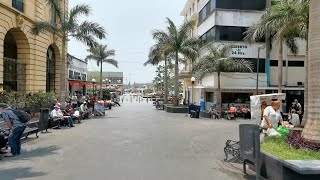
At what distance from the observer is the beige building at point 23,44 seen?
2320cm

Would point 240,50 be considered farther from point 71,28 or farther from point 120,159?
point 120,159

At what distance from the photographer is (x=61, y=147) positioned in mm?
12328

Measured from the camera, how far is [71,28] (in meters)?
25.8

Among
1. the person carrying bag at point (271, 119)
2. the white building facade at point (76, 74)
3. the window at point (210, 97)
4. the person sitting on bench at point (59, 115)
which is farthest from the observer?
the white building facade at point (76, 74)

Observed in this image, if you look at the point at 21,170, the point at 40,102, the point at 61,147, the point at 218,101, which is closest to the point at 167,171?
the point at 21,170

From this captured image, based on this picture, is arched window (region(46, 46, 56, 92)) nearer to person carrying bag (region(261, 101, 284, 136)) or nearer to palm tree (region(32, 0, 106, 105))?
palm tree (region(32, 0, 106, 105))

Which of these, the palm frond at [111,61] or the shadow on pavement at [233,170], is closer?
the shadow on pavement at [233,170]

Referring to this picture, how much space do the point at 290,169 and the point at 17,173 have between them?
5.64 m

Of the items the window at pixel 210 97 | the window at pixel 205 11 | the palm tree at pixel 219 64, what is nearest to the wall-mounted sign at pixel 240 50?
the palm tree at pixel 219 64

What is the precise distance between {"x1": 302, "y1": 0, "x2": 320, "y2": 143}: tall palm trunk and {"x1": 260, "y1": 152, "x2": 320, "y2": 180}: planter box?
1360mm

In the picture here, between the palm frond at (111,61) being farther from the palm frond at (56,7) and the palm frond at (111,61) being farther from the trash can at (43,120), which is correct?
the trash can at (43,120)

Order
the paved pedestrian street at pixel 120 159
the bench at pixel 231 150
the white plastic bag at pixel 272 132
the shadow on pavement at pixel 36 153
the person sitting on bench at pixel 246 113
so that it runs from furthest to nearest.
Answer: the person sitting on bench at pixel 246 113
the shadow on pavement at pixel 36 153
the bench at pixel 231 150
the white plastic bag at pixel 272 132
the paved pedestrian street at pixel 120 159

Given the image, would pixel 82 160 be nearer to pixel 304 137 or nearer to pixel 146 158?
pixel 146 158

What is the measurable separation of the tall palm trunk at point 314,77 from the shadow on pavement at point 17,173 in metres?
5.68
